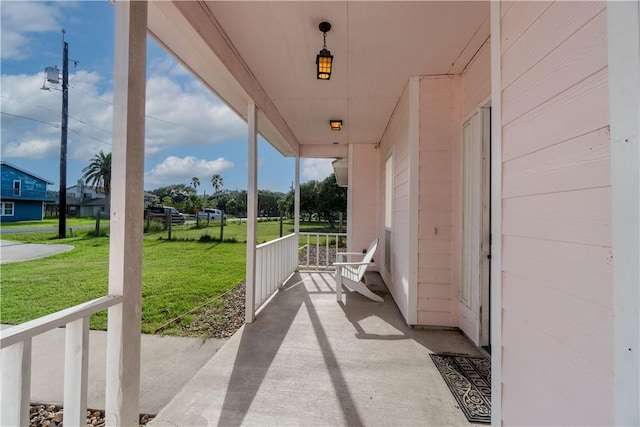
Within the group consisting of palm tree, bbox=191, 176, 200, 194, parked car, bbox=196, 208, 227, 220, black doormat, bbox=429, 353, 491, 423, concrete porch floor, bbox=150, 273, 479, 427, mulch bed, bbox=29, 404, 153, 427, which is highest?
palm tree, bbox=191, 176, 200, 194

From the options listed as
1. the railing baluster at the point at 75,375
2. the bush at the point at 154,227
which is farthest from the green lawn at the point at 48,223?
the bush at the point at 154,227

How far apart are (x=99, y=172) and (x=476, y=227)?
3072mm

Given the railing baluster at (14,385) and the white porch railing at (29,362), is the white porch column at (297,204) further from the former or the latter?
the railing baluster at (14,385)

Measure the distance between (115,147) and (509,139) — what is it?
1.91 meters

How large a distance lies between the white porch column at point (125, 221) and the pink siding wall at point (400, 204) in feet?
8.74

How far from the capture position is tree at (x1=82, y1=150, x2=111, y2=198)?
1631 millimetres

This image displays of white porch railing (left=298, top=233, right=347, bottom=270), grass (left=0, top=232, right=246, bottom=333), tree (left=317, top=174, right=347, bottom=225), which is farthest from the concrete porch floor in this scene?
tree (left=317, top=174, right=347, bottom=225)

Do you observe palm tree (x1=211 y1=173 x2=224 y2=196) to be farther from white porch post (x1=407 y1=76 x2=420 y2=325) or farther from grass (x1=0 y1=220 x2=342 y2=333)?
white porch post (x1=407 y1=76 x2=420 y2=325)

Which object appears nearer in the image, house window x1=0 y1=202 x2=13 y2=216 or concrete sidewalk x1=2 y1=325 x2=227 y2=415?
house window x1=0 y1=202 x2=13 y2=216

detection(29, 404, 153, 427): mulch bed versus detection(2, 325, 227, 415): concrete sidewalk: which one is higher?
detection(2, 325, 227, 415): concrete sidewalk

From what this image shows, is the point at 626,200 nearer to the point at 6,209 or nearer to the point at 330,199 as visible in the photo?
the point at 6,209

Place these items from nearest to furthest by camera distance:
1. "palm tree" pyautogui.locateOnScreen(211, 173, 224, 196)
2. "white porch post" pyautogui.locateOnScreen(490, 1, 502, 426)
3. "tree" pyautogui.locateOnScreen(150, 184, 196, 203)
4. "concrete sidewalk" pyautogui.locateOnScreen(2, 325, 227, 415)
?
"white porch post" pyautogui.locateOnScreen(490, 1, 502, 426) → "concrete sidewalk" pyautogui.locateOnScreen(2, 325, 227, 415) → "tree" pyautogui.locateOnScreen(150, 184, 196, 203) → "palm tree" pyautogui.locateOnScreen(211, 173, 224, 196)

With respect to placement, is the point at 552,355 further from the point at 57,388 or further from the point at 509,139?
the point at 57,388

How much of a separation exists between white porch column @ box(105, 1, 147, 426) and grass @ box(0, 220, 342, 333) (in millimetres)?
553
